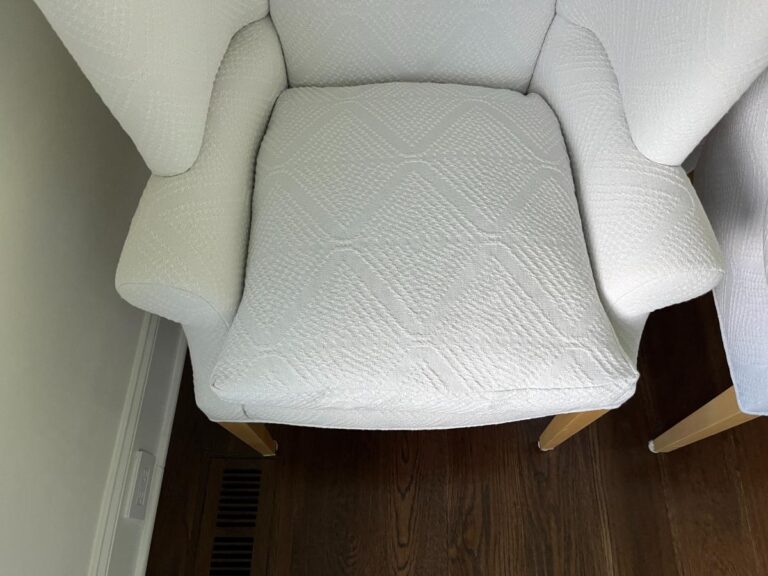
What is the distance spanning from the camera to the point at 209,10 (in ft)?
2.68

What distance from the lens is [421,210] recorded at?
33.6 inches

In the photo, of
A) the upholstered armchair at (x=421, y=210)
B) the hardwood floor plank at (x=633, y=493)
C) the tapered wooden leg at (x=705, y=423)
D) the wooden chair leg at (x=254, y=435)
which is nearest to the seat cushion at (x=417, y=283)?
the upholstered armchair at (x=421, y=210)

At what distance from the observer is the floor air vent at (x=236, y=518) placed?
1.11 meters

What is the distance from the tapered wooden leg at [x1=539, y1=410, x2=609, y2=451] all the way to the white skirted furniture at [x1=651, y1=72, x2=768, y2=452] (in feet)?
0.67

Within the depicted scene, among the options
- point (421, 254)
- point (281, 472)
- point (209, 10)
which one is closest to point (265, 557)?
point (281, 472)

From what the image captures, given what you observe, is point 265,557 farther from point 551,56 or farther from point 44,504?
point 551,56

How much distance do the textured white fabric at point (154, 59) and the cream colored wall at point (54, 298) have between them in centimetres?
18

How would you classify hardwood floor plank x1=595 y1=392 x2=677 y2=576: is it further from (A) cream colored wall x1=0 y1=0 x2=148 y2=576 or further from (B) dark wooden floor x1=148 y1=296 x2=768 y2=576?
(A) cream colored wall x1=0 y1=0 x2=148 y2=576

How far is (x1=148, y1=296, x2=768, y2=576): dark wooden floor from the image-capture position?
1.11 meters

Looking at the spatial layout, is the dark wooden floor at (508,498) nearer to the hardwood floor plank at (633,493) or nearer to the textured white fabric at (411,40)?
the hardwood floor plank at (633,493)

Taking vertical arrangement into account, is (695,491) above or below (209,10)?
below

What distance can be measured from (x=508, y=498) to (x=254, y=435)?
49 cm

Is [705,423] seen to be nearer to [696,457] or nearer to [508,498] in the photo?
[696,457]

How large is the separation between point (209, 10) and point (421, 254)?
43cm
